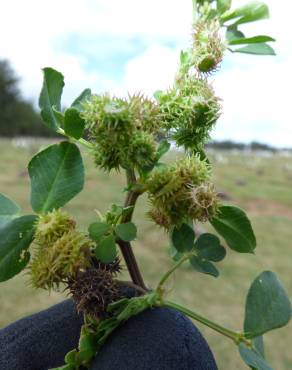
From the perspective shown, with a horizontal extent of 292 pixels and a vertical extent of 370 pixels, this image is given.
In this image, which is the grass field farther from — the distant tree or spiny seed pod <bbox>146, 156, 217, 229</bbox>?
the distant tree

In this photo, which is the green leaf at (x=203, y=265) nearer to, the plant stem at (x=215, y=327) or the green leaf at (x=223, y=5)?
the plant stem at (x=215, y=327)

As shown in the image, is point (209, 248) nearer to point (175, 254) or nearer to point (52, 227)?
point (175, 254)

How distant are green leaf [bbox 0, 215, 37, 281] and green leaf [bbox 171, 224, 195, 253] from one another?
0.20 m

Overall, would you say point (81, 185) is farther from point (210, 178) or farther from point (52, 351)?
point (52, 351)

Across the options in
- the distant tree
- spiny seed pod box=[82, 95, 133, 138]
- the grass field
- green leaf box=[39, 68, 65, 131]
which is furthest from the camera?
the distant tree

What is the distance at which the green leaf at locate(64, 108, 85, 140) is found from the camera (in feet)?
1.92

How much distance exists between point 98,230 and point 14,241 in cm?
12

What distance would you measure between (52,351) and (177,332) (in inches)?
9.4

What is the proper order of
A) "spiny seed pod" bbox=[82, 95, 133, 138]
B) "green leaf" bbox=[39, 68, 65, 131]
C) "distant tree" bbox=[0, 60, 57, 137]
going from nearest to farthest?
"spiny seed pod" bbox=[82, 95, 133, 138], "green leaf" bbox=[39, 68, 65, 131], "distant tree" bbox=[0, 60, 57, 137]

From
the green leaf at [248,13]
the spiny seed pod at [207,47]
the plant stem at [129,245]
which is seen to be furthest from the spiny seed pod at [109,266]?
the green leaf at [248,13]

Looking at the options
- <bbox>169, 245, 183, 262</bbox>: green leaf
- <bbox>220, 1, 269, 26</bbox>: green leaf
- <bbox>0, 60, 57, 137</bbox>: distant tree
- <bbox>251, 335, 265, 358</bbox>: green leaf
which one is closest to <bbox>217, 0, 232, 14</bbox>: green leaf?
<bbox>220, 1, 269, 26</bbox>: green leaf

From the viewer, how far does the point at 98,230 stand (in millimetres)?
611

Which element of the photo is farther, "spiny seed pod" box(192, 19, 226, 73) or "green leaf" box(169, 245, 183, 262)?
"green leaf" box(169, 245, 183, 262)

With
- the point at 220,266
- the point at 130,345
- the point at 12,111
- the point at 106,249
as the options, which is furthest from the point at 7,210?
the point at 12,111
